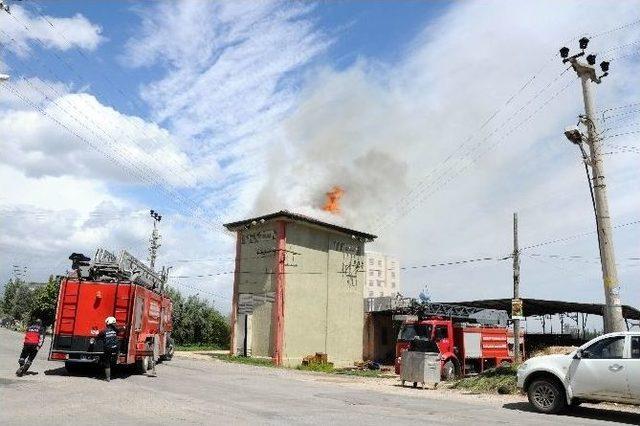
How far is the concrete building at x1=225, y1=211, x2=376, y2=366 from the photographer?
1254 inches

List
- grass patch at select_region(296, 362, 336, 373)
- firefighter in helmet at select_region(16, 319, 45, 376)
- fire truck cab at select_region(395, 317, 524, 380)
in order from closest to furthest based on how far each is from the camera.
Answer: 1. firefighter in helmet at select_region(16, 319, 45, 376)
2. fire truck cab at select_region(395, 317, 524, 380)
3. grass patch at select_region(296, 362, 336, 373)

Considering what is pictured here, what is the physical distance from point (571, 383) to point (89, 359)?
12.4 meters

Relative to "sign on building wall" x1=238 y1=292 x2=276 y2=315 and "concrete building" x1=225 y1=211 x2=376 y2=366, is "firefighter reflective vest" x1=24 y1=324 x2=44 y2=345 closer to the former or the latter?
"concrete building" x1=225 y1=211 x2=376 y2=366

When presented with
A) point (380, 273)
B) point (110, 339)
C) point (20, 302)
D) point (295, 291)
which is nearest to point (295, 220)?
point (295, 291)

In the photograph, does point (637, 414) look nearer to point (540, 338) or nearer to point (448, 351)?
point (448, 351)

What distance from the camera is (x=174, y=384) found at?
1534cm

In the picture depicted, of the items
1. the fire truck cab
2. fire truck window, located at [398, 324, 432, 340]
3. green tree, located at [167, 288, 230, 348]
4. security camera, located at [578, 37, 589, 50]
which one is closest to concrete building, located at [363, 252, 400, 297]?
green tree, located at [167, 288, 230, 348]

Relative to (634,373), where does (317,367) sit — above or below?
below

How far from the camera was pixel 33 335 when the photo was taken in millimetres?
14750

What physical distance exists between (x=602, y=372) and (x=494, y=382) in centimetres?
612

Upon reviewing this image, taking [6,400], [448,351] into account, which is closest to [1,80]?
[6,400]

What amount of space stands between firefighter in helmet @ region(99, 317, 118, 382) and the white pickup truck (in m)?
10.5

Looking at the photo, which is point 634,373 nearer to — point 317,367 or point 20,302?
point 317,367

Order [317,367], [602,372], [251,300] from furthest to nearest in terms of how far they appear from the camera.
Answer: [251,300], [317,367], [602,372]
